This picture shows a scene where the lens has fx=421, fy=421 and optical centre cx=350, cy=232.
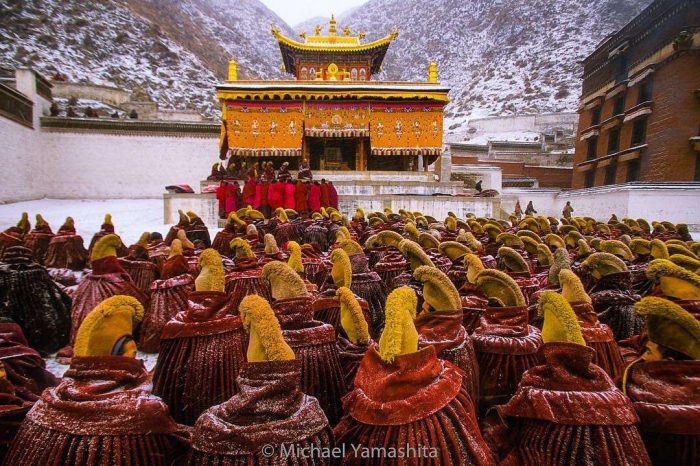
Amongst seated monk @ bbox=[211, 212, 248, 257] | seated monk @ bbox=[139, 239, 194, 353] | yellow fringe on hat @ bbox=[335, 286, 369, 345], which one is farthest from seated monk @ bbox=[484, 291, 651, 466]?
seated monk @ bbox=[211, 212, 248, 257]

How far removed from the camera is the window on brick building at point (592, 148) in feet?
83.1

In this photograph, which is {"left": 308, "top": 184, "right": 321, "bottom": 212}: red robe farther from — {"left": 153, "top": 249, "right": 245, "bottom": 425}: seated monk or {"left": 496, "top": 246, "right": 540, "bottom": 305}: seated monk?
{"left": 153, "top": 249, "right": 245, "bottom": 425}: seated monk

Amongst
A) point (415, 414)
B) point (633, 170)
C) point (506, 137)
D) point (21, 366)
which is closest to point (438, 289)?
point (415, 414)

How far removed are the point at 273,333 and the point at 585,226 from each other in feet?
29.4

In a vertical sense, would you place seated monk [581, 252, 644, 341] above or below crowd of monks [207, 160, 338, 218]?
below

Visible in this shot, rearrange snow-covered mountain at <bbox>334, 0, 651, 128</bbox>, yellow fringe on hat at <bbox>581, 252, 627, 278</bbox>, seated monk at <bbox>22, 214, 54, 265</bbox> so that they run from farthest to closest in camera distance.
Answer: snow-covered mountain at <bbox>334, 0, 651, 128</bbox>
seated monk at <bbox>22, 214, 54, 265</bbox>
yellow fringe on hat at <bbox>581, 252, 627, 278</bbox>

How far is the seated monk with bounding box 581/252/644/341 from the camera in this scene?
10.4 ft

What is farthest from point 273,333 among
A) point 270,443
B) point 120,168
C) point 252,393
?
point 120,168

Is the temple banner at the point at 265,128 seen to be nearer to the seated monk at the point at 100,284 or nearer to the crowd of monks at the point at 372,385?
the seated monk at the point at 100,284

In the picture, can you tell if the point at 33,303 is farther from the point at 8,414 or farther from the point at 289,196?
the point at 289,196

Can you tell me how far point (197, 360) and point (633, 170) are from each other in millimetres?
24991

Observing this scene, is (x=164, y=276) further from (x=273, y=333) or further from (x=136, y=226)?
(x=136, y=226)

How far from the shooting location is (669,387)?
1.67m

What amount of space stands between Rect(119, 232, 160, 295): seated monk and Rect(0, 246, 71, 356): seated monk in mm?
768
